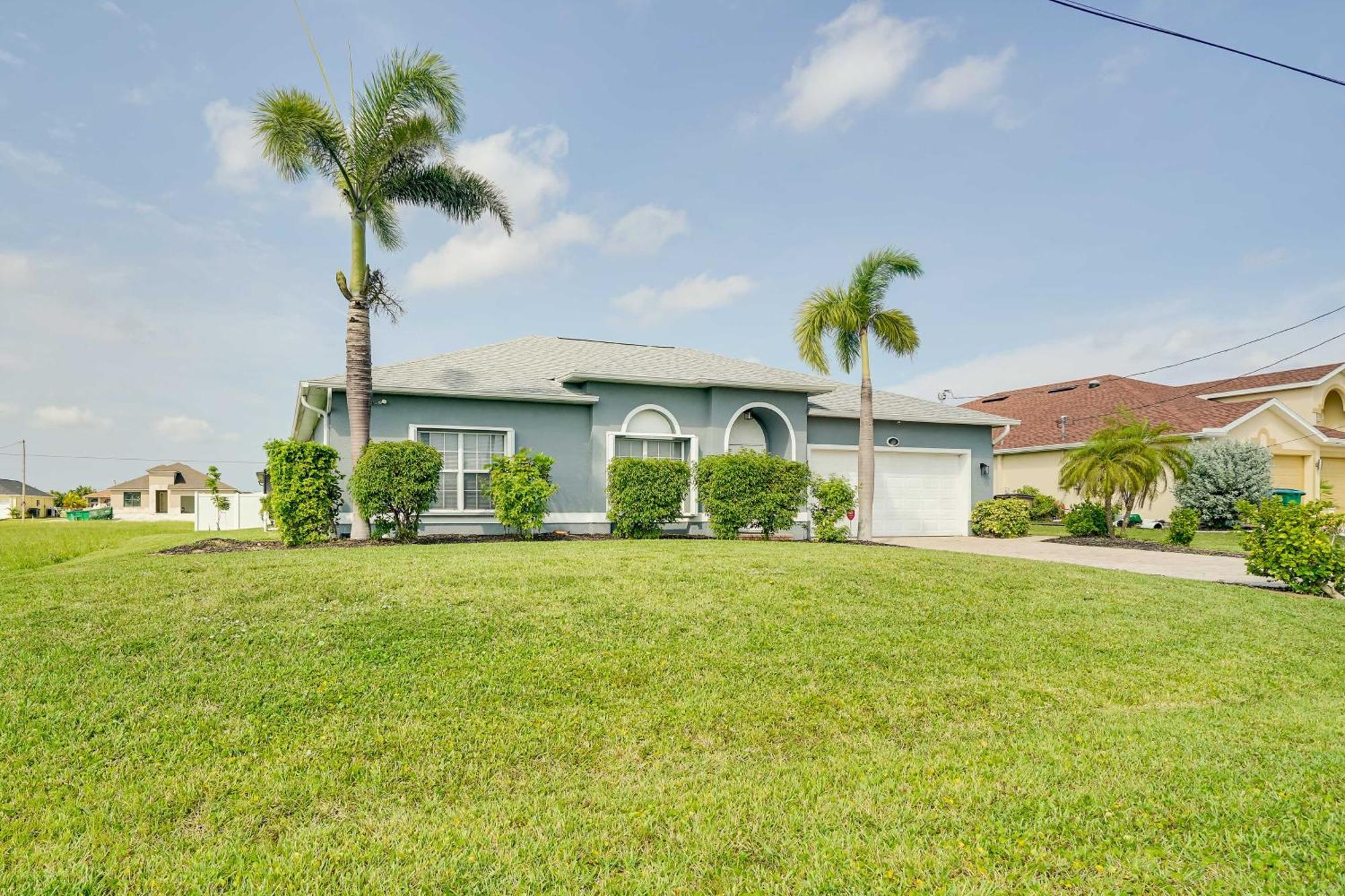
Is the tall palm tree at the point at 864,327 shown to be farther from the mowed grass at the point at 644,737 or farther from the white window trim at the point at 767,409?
the mowed grass at the point at 644,737

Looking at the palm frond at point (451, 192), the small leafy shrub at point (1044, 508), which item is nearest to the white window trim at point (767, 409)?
the palm frond at point (451, 192)

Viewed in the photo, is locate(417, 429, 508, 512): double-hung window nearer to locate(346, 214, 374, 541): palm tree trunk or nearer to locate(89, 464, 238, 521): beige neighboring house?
locate(346, 214, 374, 541): palm tree trunk

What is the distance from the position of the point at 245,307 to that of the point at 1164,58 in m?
19.6

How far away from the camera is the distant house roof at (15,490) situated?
75.0m

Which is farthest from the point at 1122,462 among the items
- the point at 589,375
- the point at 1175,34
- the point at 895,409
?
the point at 589,375

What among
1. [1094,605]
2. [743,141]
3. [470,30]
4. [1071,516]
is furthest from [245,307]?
[1071,516]

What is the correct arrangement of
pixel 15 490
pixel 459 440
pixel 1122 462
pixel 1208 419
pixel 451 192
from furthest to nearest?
1. pixel 15 490
2. pixel 1208 419
3. pixel 1122 462
4. pixel 459 440
5. pixel 451 192

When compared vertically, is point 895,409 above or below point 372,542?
above

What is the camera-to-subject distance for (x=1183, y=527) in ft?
55.7

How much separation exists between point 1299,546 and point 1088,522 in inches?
351

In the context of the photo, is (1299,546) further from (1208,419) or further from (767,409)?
(1208,419)

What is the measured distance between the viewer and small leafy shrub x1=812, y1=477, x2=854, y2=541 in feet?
47.0

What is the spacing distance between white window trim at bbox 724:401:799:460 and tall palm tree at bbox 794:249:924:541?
1.76 metres

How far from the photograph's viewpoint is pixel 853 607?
7.38 meters
